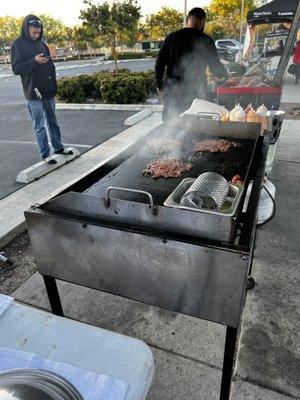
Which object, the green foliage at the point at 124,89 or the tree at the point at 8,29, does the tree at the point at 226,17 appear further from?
the tree at the point at 8,29

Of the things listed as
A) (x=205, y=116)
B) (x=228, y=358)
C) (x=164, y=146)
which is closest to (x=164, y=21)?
(x=205, y=116)

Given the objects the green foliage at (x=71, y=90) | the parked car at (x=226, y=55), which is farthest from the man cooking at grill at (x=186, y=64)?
the parked car at (x=226, y=55)

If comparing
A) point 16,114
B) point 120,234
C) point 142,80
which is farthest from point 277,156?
point 16,114

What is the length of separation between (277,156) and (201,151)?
314cm

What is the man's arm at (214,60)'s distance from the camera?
472 cm

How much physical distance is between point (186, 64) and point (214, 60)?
466 mm

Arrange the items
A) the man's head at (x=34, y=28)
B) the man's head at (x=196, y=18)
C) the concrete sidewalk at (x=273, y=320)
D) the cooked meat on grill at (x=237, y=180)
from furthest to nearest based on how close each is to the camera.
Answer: the man's head at (x=34, y=28) < the man's head at (x=196, y=18) < the cooked meat on grill at (x=237, y=180) < the concrete sidewalk at (x=273, y=320)

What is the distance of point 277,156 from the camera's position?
5430mm

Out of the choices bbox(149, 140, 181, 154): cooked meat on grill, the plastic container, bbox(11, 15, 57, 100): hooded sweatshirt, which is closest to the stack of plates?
bbox(149, 140, 181, 154): cooked meat on grill

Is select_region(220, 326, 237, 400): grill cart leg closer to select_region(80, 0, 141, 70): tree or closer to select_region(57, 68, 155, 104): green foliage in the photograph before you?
select_region(57, 68, 155, 104): green foliage

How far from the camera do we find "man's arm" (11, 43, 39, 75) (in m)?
4.72

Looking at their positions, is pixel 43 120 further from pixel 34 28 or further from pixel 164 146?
pixel 164 146

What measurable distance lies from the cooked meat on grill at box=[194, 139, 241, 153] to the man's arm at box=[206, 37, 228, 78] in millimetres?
2471

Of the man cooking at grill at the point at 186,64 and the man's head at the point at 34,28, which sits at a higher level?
the man's head at the point at 34,28
